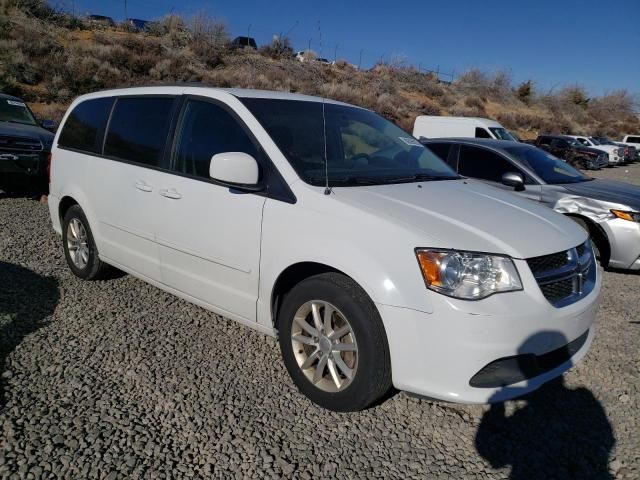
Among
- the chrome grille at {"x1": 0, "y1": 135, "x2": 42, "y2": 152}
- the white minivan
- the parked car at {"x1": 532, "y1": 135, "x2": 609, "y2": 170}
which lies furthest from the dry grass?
the white minivan

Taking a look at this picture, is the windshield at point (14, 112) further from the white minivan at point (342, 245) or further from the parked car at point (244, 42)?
the parked car at point (244, 42)

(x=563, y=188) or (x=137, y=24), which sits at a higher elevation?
(x=137, y=24)

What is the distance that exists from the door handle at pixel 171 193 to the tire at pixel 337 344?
1164mm

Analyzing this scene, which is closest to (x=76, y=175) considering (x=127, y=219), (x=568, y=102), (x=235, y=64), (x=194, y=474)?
(x=127, y=219)

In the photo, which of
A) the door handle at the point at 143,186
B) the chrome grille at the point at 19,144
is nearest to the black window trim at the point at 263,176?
the door handle at the point at 143,186

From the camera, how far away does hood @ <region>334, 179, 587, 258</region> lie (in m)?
2.46

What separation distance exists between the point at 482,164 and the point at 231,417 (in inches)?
211

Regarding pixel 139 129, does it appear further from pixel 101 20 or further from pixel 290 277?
pixel 101 20

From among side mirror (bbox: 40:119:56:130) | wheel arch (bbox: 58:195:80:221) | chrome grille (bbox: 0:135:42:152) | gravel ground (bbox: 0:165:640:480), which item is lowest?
gravel ground (bbox: 0:165:640:480)

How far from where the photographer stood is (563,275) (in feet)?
8.68

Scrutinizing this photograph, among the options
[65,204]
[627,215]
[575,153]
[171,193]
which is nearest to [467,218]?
[171,193]

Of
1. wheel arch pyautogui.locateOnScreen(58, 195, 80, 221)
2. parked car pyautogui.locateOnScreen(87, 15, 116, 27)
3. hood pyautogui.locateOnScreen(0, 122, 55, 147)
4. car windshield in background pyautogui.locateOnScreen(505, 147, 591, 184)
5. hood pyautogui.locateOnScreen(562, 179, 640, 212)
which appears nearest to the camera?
wheel arch pyautogui.locateOnScreen(58, 195, 80, 221)

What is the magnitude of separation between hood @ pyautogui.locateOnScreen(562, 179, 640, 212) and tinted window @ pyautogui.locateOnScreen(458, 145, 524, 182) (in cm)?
80

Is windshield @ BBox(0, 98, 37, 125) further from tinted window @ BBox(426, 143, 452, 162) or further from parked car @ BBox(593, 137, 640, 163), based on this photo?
parked car @ BBox(593, 137, 640, 163)
